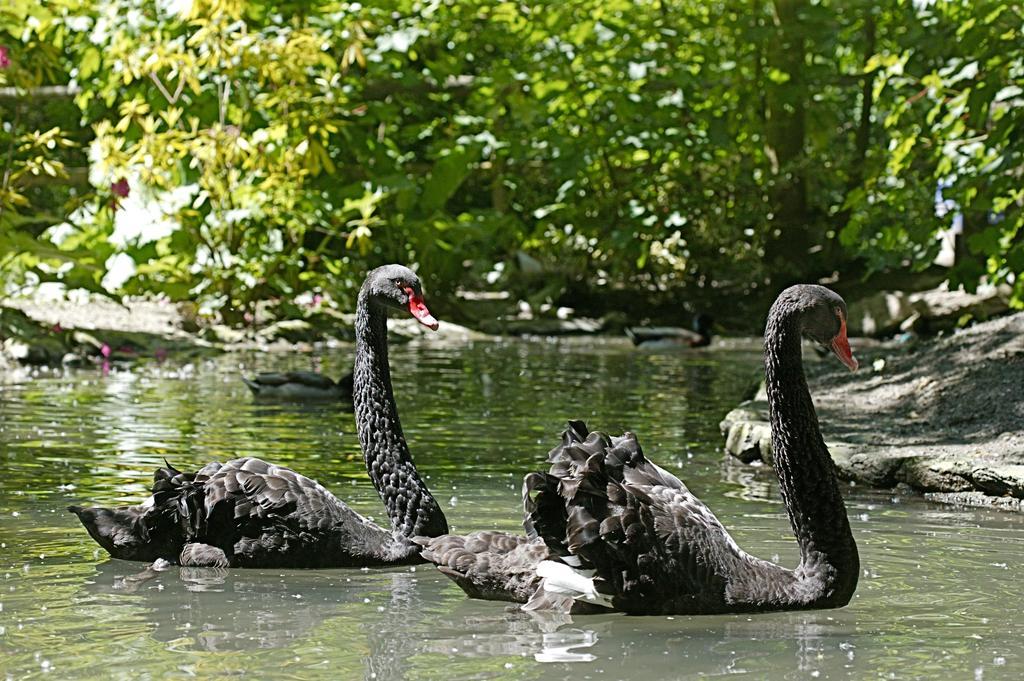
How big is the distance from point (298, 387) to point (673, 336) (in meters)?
5.37

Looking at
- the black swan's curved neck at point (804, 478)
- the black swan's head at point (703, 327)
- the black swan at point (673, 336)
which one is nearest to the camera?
the black swan's curved neck at point (804, 478)

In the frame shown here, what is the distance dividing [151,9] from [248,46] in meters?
1.69

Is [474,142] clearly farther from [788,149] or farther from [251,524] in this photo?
[251,524]

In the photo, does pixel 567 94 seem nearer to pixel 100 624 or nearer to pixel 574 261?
pixel 574 261

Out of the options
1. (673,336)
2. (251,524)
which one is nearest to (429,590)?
(251,524)

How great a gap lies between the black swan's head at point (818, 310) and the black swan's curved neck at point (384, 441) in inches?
59.5

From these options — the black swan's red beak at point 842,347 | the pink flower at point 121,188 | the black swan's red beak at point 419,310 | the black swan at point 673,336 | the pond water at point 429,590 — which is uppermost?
the pink flower at point 121,188

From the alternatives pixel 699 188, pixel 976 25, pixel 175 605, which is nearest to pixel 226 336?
pixel 699 188

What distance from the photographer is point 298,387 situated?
10.1 metres

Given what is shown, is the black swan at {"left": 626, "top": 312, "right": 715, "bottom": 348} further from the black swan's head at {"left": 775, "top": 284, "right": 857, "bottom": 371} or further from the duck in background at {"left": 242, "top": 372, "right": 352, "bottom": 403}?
the black swan's head at {"left": 775, "top": 284, "right": 857, "bottom": 371}

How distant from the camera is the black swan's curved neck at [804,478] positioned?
452 cm

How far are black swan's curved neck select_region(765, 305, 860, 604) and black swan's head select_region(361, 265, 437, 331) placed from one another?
4.66 ft

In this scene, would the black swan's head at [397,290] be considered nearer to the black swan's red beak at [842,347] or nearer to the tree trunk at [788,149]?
the black swan's red beak at [842,347]

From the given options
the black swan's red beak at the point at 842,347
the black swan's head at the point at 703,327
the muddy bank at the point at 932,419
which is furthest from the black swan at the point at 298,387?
the black swan's red beak at the point at 842,347
